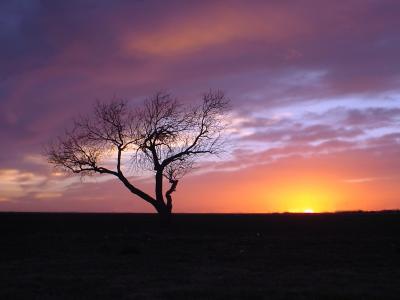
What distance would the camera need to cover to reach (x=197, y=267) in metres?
22.0

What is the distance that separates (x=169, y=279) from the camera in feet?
62.1

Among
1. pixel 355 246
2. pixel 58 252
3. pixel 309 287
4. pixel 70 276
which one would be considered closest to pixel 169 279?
pixel 70 276

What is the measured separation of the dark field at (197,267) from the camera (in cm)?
1631

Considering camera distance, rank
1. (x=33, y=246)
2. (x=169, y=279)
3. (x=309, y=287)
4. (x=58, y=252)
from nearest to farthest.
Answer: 1. (x=309, y=287)
2. (x=169, y=279)
3. (x=58, y=252)
4. (x=33, y=246)

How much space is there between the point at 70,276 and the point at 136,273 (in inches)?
93.9

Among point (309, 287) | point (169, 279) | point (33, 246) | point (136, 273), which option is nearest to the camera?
point (309, 287)

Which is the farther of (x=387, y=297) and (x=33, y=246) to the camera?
(x=33, y=246)

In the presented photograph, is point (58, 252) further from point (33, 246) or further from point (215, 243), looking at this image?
point (215, 243)

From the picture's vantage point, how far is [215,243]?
29.4 metres

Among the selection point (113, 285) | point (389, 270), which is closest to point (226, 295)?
point (113, 285)

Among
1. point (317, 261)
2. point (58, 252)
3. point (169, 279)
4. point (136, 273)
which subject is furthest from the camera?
point (58, 252)

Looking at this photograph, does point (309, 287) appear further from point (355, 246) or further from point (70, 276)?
point (355, 246)

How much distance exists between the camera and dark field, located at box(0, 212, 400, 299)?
16312 millimetres

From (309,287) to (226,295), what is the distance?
2809 mm
